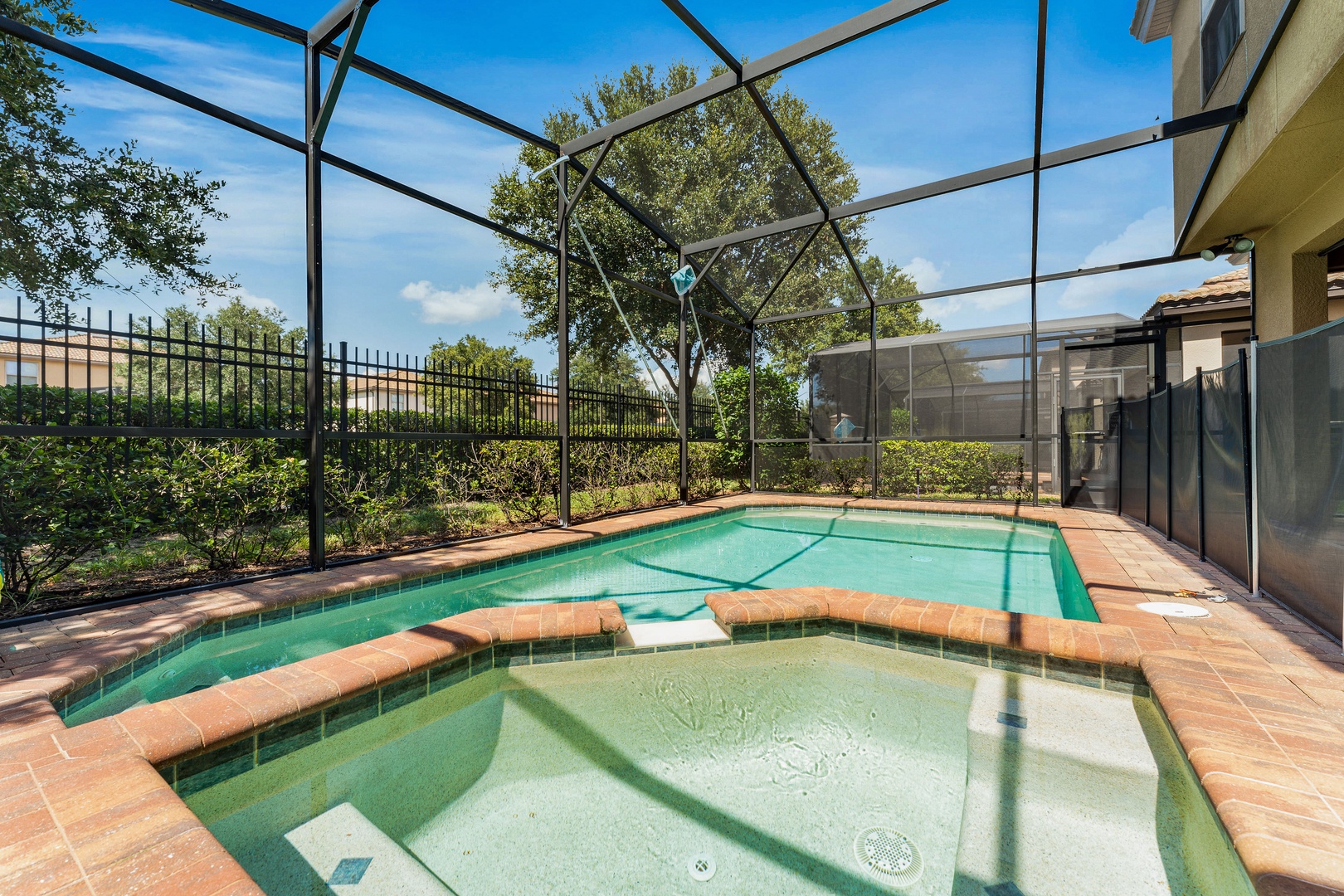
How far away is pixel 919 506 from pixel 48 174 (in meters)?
11.9

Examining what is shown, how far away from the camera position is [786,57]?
4.71 m

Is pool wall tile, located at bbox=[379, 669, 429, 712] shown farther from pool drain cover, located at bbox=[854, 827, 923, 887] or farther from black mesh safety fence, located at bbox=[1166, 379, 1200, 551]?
black mesh safety fence, located at bbox=[1166, 379, 1200, 551]

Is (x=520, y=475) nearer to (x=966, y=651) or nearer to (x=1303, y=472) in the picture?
(x=966, y=651)

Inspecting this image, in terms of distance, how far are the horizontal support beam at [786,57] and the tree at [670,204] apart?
5976 millimetres

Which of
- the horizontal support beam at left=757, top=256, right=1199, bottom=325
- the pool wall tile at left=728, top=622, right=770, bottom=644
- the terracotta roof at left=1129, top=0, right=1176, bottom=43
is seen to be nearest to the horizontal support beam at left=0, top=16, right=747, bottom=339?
the pool wall tile at left=728, top=622, right=770, bottom=644

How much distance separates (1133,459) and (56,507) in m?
9.90

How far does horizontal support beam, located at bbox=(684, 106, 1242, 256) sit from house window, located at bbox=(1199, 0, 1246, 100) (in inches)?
16.5

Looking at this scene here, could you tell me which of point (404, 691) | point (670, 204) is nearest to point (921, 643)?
point (404, 691)

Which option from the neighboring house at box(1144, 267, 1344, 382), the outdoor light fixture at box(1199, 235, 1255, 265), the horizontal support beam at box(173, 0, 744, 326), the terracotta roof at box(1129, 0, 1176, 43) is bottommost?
the neighboring house at box(1144, 267, 1344, 382)

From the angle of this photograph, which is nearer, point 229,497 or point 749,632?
point 749,632

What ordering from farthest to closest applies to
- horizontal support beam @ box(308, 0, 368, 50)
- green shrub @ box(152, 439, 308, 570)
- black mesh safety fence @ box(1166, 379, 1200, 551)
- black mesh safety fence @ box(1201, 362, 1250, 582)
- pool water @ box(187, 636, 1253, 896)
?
black mesh safety fence @ box(1166, 379, 1200, 551), green shrub @ box(152, 439, 308, 570), horizontal support beam @ box(308, 0, 368, 50), black mesh safety fence @ box(1201, 362, 1250, 582), pool water @ box(187, 636, 1253, 896)

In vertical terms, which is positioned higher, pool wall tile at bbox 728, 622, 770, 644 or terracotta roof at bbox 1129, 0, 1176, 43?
terracotta roof at bbox 1129, 0, 1176, 43

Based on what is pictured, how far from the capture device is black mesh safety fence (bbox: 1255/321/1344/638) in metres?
2.45

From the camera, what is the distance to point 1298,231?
4.43 meters
